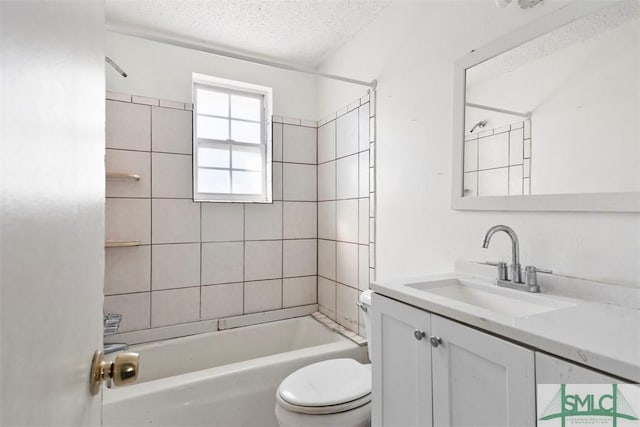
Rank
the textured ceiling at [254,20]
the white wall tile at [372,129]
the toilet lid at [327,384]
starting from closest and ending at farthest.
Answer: the toilet lid at [327,384] → the textured ceiling at [254,20] → the white wall tile at [372,129]

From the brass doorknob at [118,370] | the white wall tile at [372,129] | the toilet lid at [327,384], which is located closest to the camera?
the brass doorknob at [118,370]

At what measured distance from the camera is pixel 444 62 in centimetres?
150

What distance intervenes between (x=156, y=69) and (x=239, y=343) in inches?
75.0

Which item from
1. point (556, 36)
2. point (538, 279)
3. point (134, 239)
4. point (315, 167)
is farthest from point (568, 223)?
point (134, 239)

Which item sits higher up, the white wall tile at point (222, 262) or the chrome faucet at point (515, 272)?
the chrome faucet at point (515, 272)

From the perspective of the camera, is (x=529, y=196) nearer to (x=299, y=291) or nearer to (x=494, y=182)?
→ (x=494, y=182)

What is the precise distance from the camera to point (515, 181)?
1.20m

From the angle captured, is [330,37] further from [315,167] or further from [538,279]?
[538,279]

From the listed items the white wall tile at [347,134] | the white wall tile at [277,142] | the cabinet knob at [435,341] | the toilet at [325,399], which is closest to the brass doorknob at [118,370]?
the cabinet knob at [435,341]

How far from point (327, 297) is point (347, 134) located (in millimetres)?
1195

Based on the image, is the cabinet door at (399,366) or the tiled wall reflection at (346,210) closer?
the cabinet door at (399,366)

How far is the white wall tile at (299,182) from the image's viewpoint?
2510 mm

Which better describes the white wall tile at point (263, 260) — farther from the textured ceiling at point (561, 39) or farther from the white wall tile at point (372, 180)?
the textured ceiling at point (561, 39)

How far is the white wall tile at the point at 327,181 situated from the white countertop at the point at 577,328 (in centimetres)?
146
